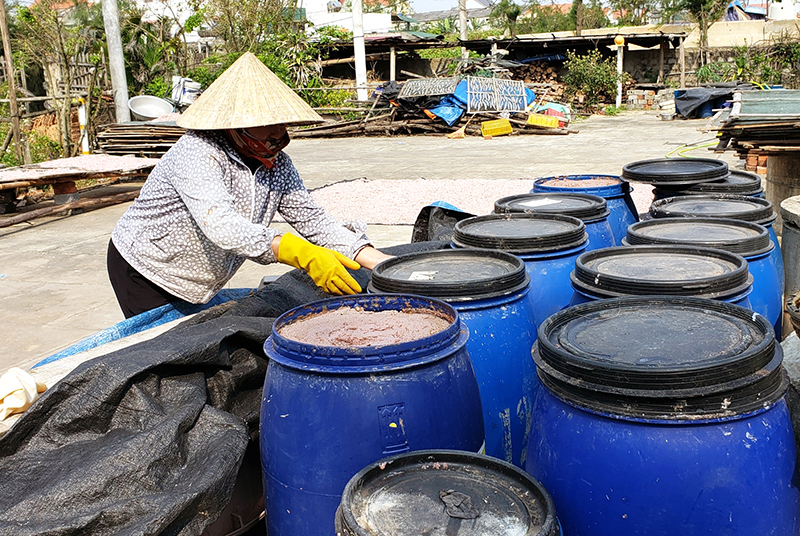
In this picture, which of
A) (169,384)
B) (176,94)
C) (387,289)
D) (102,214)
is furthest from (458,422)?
(176,94)

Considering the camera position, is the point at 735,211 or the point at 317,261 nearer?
the point at 317,261

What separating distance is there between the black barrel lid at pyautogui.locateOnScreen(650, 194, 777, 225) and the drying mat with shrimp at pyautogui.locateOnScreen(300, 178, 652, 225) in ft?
13.9

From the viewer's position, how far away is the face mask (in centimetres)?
297

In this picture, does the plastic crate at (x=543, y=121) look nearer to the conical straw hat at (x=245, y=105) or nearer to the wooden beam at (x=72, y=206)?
the wooden beam at (x=72, y=206)

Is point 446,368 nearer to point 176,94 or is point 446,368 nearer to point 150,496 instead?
point 150,496

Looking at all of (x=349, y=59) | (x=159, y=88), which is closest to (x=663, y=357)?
(x=159, y=88)

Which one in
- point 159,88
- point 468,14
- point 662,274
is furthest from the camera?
point 468,14

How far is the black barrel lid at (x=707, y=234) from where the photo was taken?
295 centimetres

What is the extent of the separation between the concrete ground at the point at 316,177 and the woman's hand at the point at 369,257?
2.76 metres

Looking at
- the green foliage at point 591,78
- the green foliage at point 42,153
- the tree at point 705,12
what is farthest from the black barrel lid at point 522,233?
the tree at point 705,12

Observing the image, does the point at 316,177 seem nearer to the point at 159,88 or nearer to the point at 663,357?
the point at 663,357

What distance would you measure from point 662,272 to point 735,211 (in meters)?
1.30

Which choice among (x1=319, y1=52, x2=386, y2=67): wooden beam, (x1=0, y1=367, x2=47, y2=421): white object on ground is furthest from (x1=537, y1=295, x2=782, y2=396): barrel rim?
(x1=319, y1=52, x2=386, y2=67): wooden beam

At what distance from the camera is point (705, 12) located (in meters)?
31.8
